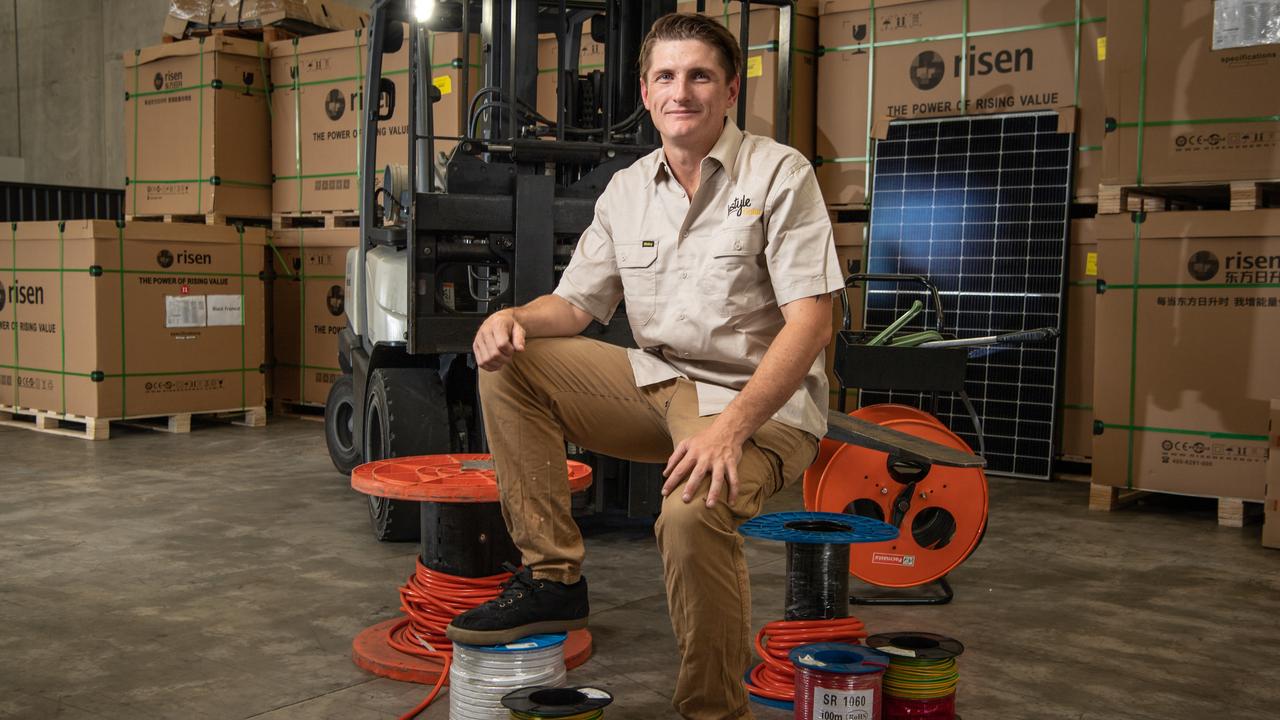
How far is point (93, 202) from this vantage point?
508 inches

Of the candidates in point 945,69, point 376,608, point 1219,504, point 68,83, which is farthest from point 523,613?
point 68,83

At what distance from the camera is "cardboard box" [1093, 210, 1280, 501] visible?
5.12 meters

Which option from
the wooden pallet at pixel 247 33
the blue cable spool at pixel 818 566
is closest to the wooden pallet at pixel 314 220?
the wooden pallet at pixel 247 33

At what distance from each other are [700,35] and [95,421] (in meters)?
6.10

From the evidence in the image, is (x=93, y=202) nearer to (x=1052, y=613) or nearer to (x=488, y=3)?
(x=488, y=3)

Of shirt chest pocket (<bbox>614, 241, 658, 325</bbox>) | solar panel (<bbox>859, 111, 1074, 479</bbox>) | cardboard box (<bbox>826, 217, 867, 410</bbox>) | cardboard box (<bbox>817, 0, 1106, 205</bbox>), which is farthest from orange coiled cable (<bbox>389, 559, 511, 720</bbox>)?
cardboard box (<bbox>817, 0, 1106, 205</bbox>)

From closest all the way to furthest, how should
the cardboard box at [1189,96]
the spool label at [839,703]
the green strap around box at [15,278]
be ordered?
1. the spool label at [839,703]
2. the cardboard box at [1189,96]
3. the green strap around box at [15,278]

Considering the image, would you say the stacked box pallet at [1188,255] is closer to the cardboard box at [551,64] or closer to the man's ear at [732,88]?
the cardboard box at [551,64]

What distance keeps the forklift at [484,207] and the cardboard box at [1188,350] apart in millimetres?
2014

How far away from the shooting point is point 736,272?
2607 millimetres

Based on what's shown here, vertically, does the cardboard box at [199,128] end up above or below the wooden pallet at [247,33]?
below

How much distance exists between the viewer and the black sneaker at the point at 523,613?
2662mm

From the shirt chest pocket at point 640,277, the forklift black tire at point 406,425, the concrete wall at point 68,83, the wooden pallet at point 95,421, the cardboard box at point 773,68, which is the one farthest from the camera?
the concrete wall at point 68,83

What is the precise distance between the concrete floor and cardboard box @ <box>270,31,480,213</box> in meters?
2.90
